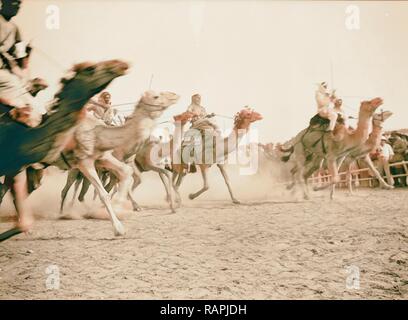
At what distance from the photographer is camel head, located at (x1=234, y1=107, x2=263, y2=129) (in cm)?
522

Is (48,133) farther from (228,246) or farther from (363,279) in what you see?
(363,279)

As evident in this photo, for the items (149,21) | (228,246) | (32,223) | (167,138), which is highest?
(149,21)

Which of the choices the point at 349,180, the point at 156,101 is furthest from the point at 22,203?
the point at 349,180

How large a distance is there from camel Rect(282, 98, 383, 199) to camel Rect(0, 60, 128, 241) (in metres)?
2.35

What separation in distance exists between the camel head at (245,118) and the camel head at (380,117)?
4.68 feet

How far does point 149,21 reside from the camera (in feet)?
16.7

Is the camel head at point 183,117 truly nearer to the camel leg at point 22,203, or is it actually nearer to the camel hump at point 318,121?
the camel hump at point 318,121

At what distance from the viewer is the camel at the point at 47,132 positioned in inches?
185

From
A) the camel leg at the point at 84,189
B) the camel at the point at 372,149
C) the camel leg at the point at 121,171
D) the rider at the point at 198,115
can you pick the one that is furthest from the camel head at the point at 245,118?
the camel leg at the point at 84,189

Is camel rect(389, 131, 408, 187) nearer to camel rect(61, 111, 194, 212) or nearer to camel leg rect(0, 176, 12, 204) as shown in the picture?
camel rect(61, 111, 194, 212)

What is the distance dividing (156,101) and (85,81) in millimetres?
801

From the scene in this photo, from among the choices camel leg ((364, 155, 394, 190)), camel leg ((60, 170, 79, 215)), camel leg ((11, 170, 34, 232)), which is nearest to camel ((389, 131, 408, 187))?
camel leg ((364, 155, 394, 190))
